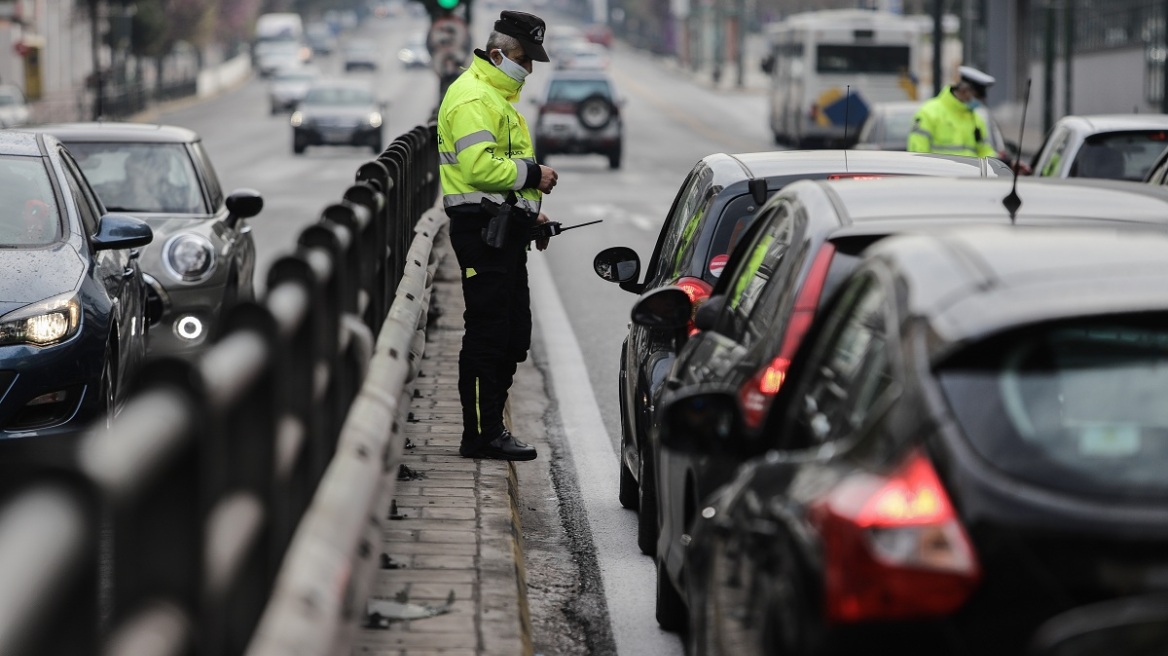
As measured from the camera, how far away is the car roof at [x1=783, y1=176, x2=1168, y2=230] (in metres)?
5.19

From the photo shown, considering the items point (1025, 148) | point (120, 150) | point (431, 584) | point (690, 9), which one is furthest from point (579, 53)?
point (431, 584)

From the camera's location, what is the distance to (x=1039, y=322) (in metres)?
3.38

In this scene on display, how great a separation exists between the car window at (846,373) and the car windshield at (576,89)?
3648 cm

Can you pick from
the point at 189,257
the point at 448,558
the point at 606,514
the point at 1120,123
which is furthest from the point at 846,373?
the point at 1120,123

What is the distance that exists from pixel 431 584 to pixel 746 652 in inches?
95.3

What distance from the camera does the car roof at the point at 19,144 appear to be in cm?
940

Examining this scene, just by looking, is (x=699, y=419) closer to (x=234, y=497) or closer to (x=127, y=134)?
(x=234, y=497)

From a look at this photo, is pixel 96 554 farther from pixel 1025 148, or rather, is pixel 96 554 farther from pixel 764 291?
pixel 1025 148

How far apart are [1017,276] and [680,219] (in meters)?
4.61

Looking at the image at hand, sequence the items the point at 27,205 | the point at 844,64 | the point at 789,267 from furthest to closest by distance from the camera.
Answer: the point at 844,64 → the point at 27,205 → the point at 789,267

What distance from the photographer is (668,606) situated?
6.07 meters

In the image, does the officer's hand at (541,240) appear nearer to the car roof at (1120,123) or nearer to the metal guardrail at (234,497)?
the metal guardrail at (234,497)

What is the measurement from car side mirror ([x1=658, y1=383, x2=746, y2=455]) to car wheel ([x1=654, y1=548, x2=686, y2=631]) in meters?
1.57

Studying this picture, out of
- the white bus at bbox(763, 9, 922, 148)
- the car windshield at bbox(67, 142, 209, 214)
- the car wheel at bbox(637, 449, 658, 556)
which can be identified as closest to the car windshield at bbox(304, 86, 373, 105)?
the white bus at bbox(763, 9, 922, 148)
